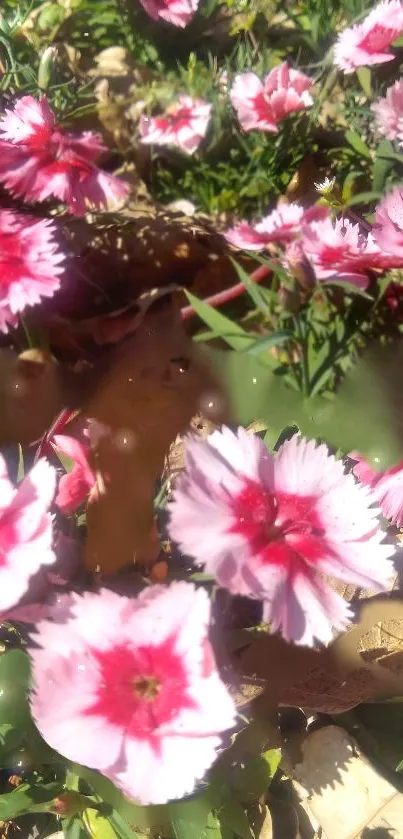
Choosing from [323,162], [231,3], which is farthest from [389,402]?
[231,3]

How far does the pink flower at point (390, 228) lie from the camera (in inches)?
27.9

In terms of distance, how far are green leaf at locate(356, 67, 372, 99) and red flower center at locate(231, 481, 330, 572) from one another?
1145 mm

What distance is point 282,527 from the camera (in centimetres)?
56

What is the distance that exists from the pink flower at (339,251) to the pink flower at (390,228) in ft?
0.18

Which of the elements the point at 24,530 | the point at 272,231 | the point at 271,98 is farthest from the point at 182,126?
the point at 24,530

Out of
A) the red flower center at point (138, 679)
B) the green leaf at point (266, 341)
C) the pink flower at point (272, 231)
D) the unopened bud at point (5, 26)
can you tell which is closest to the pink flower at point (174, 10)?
the unopened bud at point (5, 26)

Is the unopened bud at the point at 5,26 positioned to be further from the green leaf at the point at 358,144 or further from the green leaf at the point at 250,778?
the green leaf at the point at 250,778

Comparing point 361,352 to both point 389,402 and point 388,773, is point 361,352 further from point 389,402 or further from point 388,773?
point 388,773

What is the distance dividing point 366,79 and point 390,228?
0.84 metres

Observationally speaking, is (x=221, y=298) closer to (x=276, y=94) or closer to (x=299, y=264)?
(x=299, y=264)

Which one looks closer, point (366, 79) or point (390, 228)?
point (390, 228)

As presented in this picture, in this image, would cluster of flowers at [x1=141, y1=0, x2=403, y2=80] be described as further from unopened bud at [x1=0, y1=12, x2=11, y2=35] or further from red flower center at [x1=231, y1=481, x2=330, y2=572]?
red flower center at [x1=231, y1=481, x2=330, y2=572]

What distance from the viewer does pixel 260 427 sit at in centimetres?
93

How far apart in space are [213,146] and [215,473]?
1.14m
